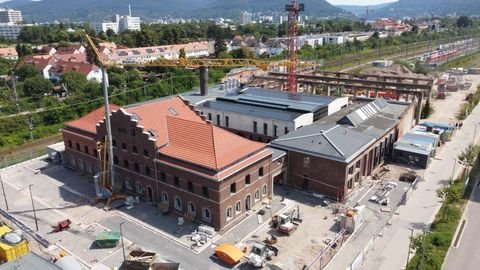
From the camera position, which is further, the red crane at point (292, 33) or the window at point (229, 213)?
the red crane at point (292, 33)

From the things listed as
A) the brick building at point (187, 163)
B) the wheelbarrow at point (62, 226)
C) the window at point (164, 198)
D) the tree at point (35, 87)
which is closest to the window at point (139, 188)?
the brick building at point (187, 163)

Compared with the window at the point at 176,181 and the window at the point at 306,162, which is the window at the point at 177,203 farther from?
the window at the point at 306,162

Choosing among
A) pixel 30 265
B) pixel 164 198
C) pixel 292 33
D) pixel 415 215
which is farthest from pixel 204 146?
pixel 292 33

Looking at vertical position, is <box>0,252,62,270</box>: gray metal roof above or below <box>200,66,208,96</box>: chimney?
below

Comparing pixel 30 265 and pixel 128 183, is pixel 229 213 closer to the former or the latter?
pixel 128 183

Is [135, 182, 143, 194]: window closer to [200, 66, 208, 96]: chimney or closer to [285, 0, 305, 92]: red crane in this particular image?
[200, 66, 208, 96]: chimney

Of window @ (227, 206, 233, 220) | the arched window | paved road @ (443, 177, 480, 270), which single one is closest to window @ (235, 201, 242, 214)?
window @ (227, 206, 233, 220)
